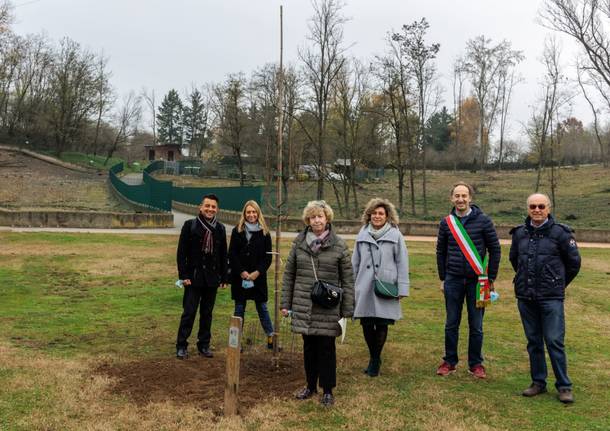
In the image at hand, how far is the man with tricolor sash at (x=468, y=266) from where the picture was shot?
5102mm

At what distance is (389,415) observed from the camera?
427 centimetres

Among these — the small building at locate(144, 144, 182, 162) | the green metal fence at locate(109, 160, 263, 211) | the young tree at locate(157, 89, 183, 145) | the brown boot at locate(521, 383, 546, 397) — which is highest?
the young tree at locate(157, 89, 183, 145)

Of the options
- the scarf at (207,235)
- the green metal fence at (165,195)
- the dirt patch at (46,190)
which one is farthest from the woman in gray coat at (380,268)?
the dirt patch at (46,190)

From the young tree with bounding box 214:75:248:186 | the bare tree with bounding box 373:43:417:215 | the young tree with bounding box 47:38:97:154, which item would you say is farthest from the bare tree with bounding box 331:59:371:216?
the young tree with bounding box 47:38:97:154

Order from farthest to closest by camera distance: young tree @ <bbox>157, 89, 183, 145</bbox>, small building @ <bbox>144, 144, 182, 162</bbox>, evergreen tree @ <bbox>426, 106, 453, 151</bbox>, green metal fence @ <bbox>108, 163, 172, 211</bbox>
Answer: young tree @ <bbox>157, 89, 183, 145</bbox>, small building @ <bbox>144, 144, 182, 162</bbox>, evergreen tree @ <bbox>426, 106, 453, 151</bbox>, green metal fence @ <bbox>108, 163, 172, 211</bbox>

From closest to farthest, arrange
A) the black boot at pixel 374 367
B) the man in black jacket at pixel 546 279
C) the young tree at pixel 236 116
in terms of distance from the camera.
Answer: the man in black jacket at pixel 546 279 → the black boot at pixel 374 367 → the young tree at pixel 236 116

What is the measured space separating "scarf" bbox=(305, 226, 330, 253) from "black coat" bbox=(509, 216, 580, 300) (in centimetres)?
178

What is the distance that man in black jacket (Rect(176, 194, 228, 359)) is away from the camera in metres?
5.66

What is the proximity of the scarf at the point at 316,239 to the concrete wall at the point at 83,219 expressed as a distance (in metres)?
18.3

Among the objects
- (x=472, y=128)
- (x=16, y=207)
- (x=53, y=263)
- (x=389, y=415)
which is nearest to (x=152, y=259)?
(x=53, y=263)

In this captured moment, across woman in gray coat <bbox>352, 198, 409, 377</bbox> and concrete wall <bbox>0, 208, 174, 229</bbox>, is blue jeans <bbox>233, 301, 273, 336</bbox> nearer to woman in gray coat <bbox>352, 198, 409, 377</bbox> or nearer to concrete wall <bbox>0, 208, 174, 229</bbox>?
woman in gray coat <bbox>352, 198, 409, 377</bbox>

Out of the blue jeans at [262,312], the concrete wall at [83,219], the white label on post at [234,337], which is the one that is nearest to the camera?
the white label on post at [234,337]

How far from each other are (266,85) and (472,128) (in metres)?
42.1

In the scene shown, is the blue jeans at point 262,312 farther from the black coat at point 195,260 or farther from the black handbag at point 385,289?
the black handbag at point 385,289
